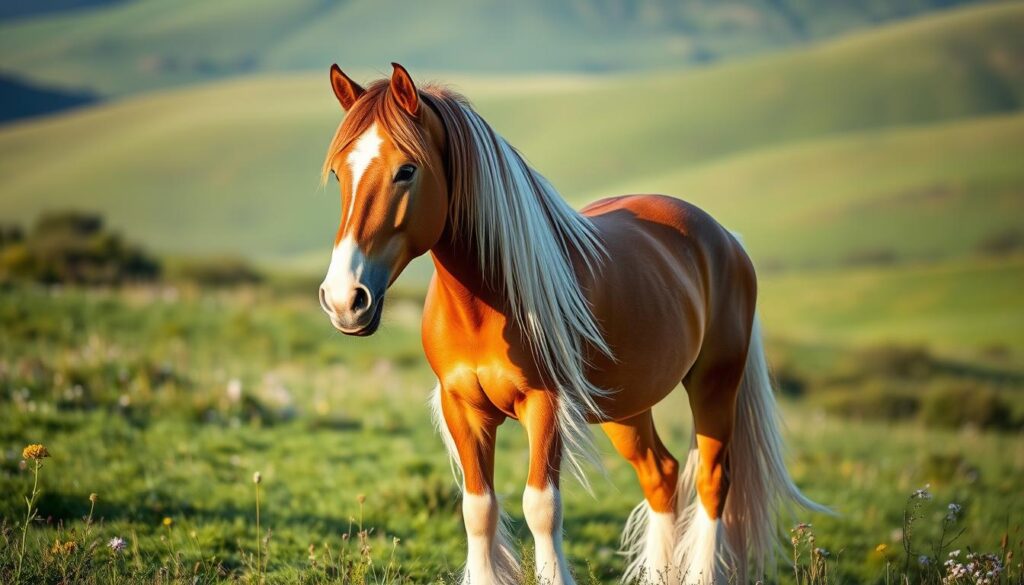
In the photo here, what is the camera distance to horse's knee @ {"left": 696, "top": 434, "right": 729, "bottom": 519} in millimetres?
5293

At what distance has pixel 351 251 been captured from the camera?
11.4ft

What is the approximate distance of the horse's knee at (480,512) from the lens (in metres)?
4.30

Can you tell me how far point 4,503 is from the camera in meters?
5.52

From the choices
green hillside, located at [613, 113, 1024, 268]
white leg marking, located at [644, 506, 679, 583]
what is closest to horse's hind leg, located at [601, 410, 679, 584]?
white leg marking, located at [644, 506, 679, 583]

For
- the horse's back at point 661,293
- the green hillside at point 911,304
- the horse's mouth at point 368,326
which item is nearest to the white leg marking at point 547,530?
the horse's back at point 661,293

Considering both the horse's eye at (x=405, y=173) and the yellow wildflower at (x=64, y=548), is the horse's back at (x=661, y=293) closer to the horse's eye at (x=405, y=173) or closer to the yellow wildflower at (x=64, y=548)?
the horse's eye at (x=405, y=173)

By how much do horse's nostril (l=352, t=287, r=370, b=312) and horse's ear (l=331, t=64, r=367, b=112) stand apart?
3.02ft

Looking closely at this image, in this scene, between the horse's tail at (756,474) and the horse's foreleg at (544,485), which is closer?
the horse's foreleg at (544,485)

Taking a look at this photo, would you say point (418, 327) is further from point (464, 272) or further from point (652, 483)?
point (464, 272)

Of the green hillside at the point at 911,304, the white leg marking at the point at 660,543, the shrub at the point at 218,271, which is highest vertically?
the white leg marking at the point at 660,543

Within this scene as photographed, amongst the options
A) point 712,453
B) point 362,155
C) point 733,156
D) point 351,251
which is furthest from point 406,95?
point 733,156

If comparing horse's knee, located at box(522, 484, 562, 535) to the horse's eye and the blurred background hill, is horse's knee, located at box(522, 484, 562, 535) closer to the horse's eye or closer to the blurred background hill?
the horse's eye

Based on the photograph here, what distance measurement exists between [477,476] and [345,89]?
5.99ft

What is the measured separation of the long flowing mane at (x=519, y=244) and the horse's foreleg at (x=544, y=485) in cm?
7
